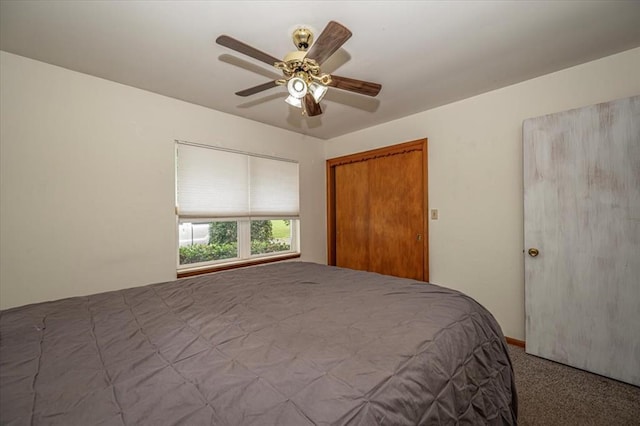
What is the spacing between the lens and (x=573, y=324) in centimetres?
216

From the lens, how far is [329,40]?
1411 millimetres

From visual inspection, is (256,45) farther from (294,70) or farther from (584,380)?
(584,380)

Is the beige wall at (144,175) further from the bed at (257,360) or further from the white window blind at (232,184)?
the bed at (257,360)

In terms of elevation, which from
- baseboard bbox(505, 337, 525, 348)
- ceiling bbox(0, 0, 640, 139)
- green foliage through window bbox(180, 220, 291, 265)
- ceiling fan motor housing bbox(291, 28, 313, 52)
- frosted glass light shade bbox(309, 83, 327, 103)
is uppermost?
ceiling bbox(0, 0, 640, 139)

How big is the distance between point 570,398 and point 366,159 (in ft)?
→ 9.98

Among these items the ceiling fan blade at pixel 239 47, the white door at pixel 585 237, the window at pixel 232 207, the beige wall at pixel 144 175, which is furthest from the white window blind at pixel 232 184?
the white door at pixel 585 237

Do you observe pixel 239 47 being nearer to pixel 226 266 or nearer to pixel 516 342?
pixel 226 266

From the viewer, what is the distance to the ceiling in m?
1.56

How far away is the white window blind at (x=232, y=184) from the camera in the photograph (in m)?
2.85

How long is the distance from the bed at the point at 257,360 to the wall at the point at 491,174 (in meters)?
1.51

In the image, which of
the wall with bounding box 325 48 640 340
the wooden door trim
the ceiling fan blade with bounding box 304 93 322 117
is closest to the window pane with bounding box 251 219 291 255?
the wooden door trim

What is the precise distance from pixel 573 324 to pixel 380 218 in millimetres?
2105

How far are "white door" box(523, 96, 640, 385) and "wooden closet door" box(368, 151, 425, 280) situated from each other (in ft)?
3.57

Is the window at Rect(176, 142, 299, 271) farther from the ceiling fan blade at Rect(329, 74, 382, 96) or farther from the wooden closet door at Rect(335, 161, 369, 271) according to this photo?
the ceiling fan blade at Rect(329, 74, 382, 96)
